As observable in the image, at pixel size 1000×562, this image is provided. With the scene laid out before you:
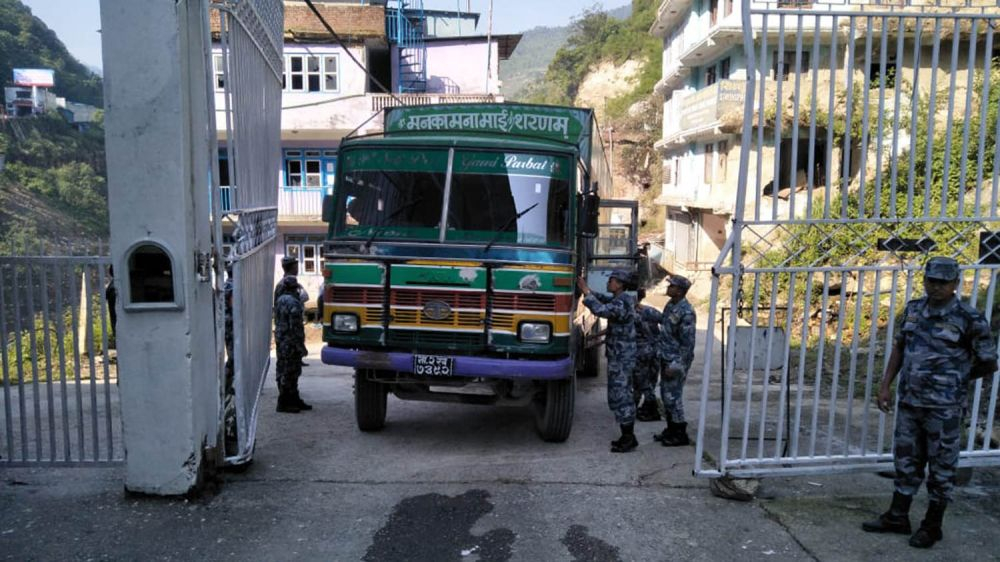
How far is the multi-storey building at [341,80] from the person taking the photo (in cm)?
2323

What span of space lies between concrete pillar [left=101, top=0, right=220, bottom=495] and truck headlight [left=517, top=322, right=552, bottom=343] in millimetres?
2408

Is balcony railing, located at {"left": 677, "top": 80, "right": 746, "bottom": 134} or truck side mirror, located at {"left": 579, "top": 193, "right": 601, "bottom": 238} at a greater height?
balcony railing, located at {"left": 677, "top": 80, "right": 746, "bottom": 134}

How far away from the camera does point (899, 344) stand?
4.77 meters

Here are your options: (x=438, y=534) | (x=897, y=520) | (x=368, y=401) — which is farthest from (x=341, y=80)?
(x=897, y=520)

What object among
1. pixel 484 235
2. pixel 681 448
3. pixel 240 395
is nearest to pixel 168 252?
pixel 240 395

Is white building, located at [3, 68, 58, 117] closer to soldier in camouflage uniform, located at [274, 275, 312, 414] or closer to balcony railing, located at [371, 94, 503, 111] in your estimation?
balcony railing, located at [371, 94, 503, 111]

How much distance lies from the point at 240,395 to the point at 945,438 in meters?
4.67

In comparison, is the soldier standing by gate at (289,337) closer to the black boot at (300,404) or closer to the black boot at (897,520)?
the black boot at (300,404)

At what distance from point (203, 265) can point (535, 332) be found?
2.58m

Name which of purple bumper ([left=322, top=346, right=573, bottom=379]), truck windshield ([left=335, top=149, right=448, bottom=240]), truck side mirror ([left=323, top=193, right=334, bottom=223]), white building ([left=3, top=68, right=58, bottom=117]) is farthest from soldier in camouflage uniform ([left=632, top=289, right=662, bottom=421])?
white building ([left=3, top=68, right=58, bottom=117])

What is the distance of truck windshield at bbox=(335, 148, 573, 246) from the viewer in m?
6.35

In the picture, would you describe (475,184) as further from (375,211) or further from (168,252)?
(168,252)

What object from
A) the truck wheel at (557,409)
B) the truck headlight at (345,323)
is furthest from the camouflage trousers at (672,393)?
the truck headlight at (345,323)

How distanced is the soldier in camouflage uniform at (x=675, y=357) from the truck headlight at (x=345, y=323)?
279 centimetres
